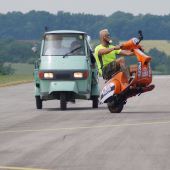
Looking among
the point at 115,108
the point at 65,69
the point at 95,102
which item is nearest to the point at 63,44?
the point at 65,69

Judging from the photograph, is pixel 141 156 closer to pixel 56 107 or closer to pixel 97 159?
pixel 97 159

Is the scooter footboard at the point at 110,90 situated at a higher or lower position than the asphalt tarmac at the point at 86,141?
lower

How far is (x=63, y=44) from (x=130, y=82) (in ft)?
13.3

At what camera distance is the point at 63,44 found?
77.7 ft

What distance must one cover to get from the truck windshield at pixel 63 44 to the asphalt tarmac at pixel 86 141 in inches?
135

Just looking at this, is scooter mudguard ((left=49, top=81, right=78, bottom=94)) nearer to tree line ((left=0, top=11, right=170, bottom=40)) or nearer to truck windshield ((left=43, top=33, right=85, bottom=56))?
truck windshield ((left=43, top=33, right=85, bottom=56))

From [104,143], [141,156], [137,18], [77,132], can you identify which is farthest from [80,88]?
[137,18]

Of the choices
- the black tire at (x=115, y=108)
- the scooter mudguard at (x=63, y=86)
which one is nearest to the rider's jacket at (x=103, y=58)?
the black tire at (x=115, y=108)

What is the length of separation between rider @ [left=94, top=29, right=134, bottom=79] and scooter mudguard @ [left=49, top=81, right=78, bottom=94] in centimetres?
207

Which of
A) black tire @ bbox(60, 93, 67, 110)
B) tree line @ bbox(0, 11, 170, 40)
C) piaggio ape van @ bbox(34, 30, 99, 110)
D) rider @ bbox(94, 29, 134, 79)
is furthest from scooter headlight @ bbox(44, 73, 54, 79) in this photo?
tree line @ bbox(0, 11, 170, 40)

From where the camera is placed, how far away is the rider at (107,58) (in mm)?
20359

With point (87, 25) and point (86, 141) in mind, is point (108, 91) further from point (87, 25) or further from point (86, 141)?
point (87, 25)

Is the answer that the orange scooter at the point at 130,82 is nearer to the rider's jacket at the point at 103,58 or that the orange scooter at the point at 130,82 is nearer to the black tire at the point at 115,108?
the black tire at the point at 115,108

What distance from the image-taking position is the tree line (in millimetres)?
176000
